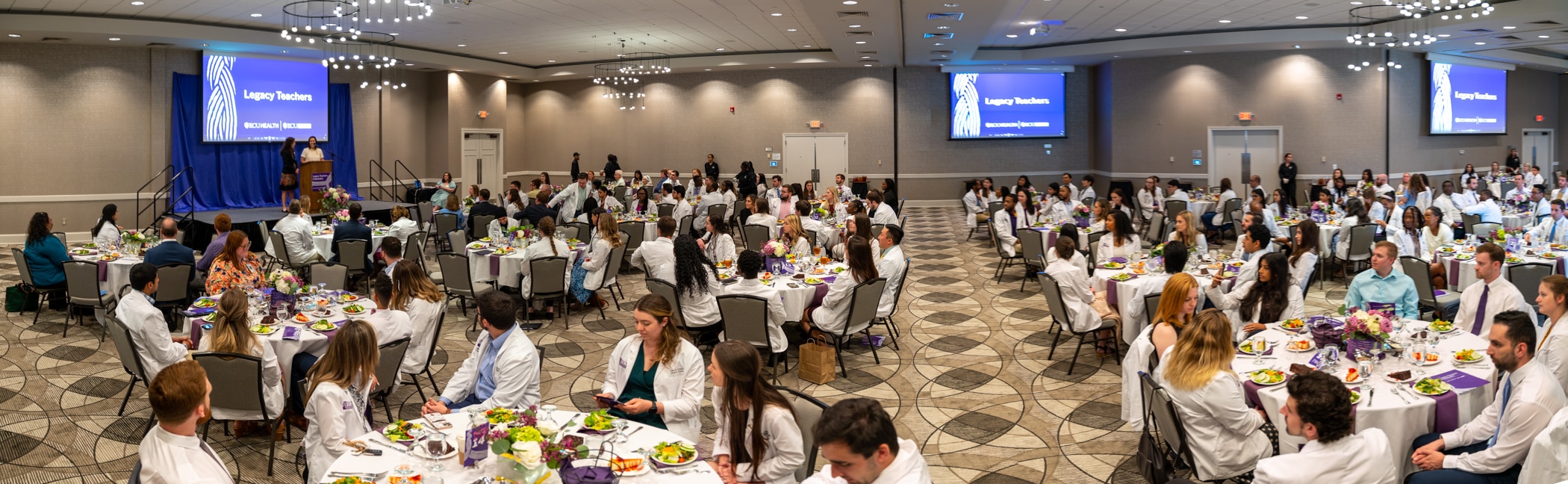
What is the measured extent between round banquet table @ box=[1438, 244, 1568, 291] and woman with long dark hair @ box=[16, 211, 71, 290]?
12602mm

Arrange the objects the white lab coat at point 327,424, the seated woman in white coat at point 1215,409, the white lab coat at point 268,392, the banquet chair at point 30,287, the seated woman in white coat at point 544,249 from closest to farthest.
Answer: the white lab coat at point 327,424 < the seated woman in white coat at point 1215,409 < the white lab coat at point 268,392 < the banquet chair at point 30,287 < the seated woman in white coat at point 544,249

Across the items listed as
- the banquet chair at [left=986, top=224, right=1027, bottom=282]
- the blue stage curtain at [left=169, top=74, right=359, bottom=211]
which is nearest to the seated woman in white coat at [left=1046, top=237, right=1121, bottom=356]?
the banquet chair at [left=986, top=224, right=1027, bottom=282]

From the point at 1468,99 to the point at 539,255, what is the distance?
20.9m

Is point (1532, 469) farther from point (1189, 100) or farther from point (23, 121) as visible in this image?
point (23, 121)

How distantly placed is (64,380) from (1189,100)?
63.4ft

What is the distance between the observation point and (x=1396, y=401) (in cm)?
455

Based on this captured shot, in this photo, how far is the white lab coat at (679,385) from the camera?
4.54 meters

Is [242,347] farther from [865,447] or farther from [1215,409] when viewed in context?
[1215,409]

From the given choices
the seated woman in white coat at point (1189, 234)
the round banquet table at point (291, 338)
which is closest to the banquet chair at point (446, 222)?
the round banquet table at point (291, 338)

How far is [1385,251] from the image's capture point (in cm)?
644

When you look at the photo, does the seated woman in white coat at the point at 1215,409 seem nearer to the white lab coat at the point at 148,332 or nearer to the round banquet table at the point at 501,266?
the white lab coat at the point at 148,332

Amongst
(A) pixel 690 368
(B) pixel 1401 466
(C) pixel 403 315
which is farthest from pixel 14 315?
(B) pixel 1401 466

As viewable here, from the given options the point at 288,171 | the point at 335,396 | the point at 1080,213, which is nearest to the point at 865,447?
the point at 335,396

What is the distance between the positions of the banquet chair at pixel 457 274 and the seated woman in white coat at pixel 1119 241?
5870mm
